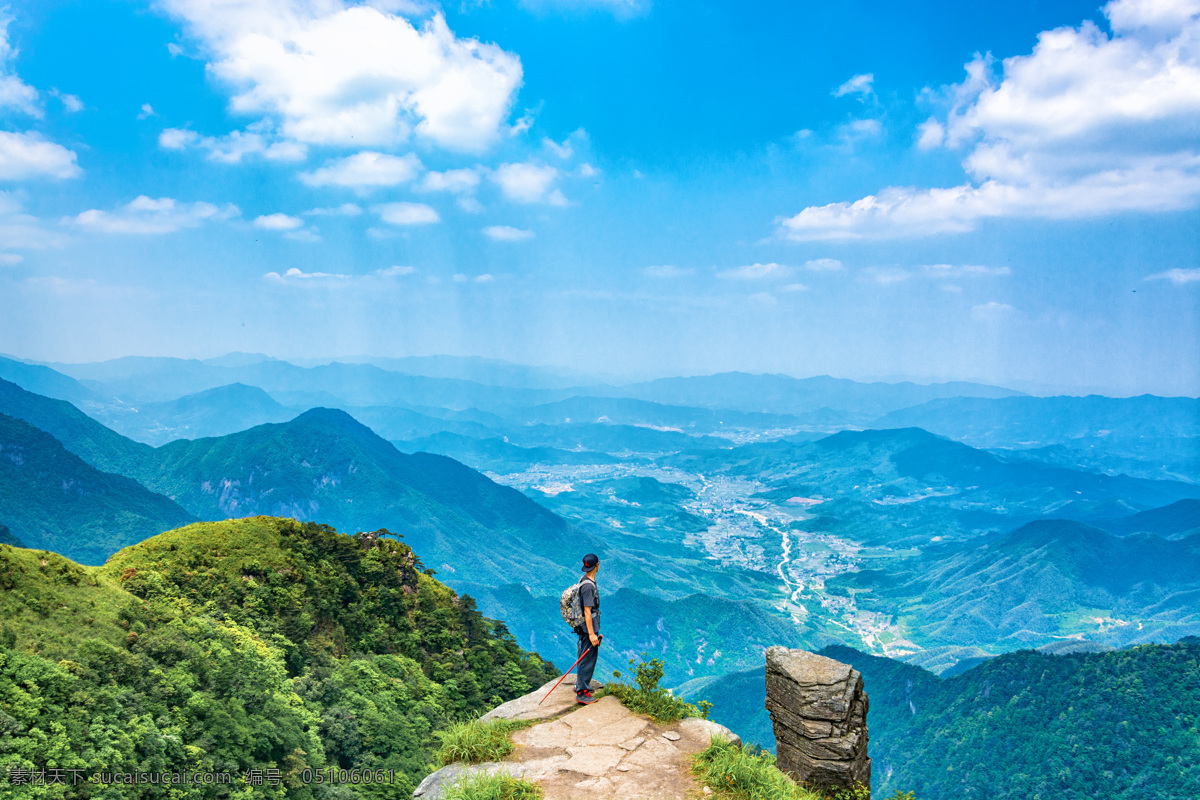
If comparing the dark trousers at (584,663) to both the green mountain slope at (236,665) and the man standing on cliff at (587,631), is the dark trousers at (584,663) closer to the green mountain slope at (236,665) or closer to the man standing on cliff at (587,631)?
the man standing on cliff at (587,631)

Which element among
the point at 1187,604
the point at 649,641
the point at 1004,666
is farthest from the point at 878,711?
the point at 1187,604

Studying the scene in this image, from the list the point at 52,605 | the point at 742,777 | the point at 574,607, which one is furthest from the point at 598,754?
the point at 52,605

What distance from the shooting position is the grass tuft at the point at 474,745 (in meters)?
9.93

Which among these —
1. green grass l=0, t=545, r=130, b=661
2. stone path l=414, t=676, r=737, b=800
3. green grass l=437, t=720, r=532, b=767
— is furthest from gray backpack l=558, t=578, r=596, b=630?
green grass l=0, t=545, r=130, b=661

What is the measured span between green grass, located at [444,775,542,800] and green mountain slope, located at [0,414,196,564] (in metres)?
143

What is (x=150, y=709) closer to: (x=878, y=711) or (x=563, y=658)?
(x=878, y=711)

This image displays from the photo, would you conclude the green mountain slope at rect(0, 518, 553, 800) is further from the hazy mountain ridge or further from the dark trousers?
the hazy mountain ridge

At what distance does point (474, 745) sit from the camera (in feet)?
32.9

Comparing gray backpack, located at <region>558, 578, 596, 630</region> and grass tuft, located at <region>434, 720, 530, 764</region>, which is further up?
gray backpack, located at <region>558, 578, 596, 630</region>

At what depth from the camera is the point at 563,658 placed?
150125 mm

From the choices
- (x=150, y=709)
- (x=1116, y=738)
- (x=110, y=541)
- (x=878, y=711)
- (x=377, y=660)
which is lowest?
(x=878, y=711)

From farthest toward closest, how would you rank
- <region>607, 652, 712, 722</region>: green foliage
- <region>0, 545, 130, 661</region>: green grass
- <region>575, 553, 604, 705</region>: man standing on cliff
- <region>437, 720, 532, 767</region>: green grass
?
<region>0, 545, 130, 661</region>: green grass → <region>575, 553, 604, 705</region>: man standing on cliff → <region>607, 652, 712, 722</region>: green foliage → <region>437, 720, 532, 767</region>: green grass

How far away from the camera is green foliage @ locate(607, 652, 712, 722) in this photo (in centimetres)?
1130

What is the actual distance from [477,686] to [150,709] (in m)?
23.9
